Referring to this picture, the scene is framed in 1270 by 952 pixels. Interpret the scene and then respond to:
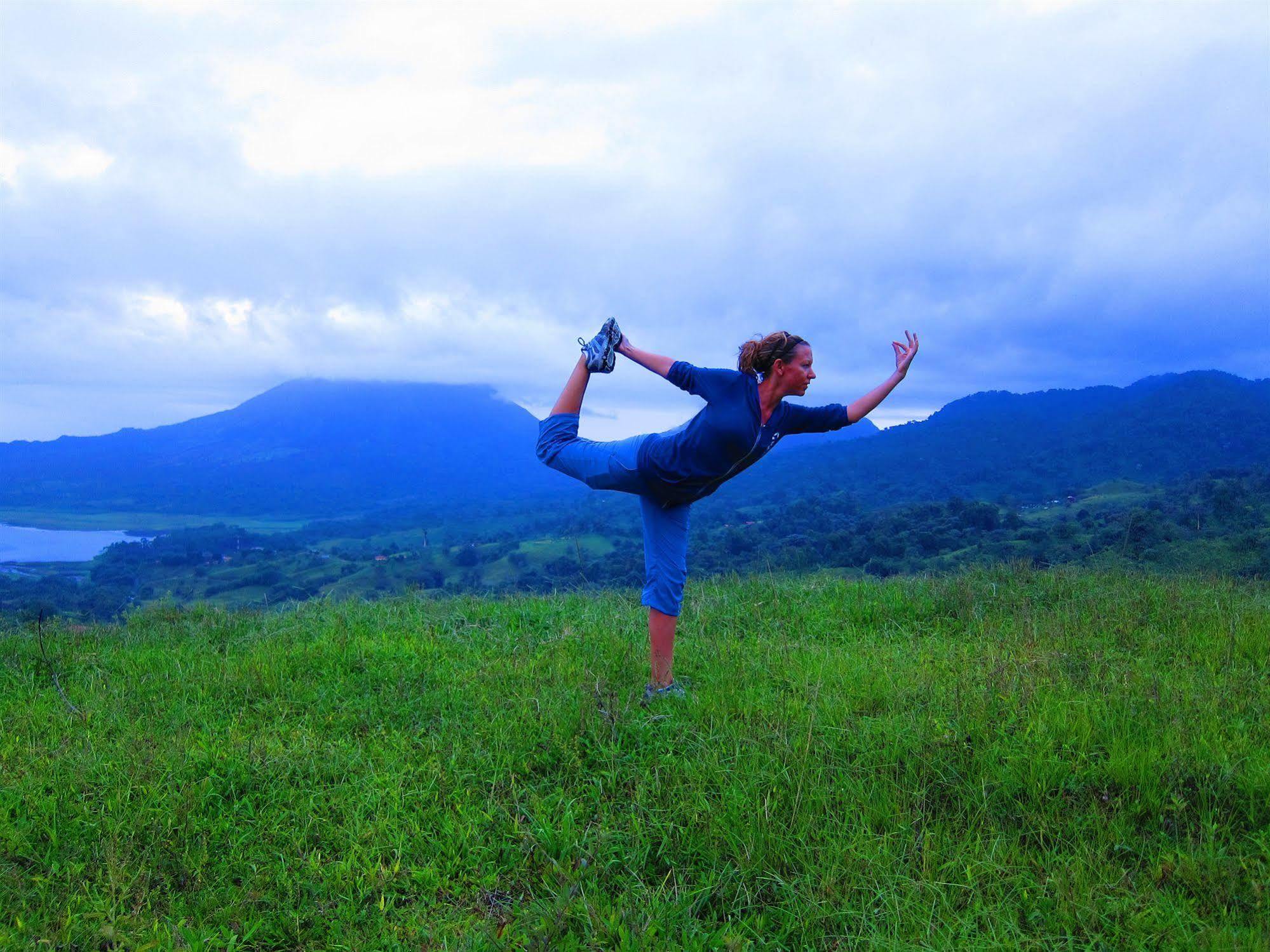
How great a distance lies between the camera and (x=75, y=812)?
10.5 feet

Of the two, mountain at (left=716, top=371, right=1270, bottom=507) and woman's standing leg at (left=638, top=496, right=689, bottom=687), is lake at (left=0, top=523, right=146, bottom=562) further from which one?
woman's standing leg at (left=638, top=496, right=689, bottom=687)

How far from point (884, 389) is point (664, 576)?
1756 mm

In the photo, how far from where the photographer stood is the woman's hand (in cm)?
443

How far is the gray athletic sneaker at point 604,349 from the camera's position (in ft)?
13.4

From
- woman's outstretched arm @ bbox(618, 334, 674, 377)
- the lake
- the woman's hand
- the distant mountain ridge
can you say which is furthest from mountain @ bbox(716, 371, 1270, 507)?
the lake

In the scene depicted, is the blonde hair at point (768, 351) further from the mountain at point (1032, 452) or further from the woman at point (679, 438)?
the mountain at point (1032, 452)

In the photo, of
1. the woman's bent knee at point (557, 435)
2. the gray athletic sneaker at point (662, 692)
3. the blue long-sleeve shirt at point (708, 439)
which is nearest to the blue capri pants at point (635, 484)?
the woman's bent knee at point (557, 435)

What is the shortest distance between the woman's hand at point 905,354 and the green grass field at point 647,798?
1877 mm

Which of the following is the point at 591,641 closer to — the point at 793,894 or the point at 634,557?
the point at 793,894

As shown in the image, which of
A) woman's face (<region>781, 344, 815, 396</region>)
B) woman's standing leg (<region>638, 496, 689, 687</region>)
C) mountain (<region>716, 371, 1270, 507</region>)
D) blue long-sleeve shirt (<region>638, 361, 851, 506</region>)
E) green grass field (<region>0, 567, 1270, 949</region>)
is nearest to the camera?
green grass field (<region>0, 567, 1270, 949</region>)

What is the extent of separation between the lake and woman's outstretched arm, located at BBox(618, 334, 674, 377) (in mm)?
121080

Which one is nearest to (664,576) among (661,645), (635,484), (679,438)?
(661,645)

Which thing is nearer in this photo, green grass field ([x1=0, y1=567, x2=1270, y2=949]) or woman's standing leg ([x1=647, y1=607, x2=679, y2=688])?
green grass field ([x1=0, y1=567, x2=1270, y2=949])

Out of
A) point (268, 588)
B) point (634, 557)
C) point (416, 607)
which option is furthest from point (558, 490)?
point (416, 607)
